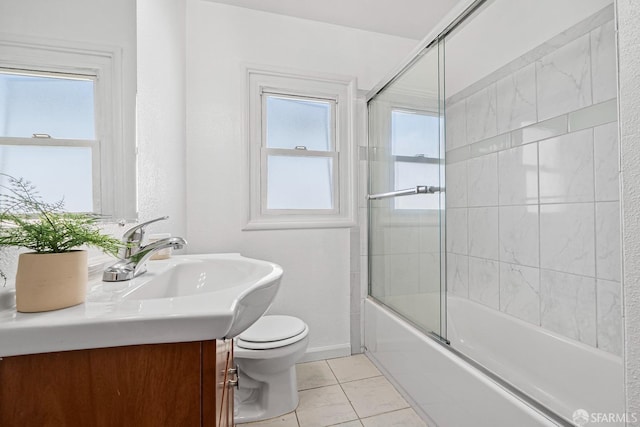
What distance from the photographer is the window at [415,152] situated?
1.54 meters

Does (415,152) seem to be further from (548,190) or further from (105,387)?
(105,387)

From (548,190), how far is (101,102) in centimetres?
201

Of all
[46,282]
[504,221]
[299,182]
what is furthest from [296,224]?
[46,282]

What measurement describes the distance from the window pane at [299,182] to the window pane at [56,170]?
1.34 m

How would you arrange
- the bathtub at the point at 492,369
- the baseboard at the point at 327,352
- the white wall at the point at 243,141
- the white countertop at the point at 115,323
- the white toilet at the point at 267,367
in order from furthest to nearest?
the baseboard at the point at 327,352 → the white wall at the point at 243,141 → the white toilet at the point at 267,367 → the bathtub at the point at 492,369 → the white countertop at the point at 115,323

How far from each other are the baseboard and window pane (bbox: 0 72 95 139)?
6.03ft

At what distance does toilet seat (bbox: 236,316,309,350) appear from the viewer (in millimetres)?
1423

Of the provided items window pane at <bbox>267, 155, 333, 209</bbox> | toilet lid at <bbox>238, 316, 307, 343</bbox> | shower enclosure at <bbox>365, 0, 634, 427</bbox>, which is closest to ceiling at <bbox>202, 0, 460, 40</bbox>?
shower enclosure at <bbox>365, 0, 634, 427</bbox>

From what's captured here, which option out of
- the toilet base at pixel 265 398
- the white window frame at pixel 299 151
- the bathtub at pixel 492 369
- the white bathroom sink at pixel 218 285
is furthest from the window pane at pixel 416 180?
the toilet base at pixel 265 398

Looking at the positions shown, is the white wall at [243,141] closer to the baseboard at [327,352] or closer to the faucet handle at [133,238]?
the baseboard at [327,352]

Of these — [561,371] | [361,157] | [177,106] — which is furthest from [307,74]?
[561,371]

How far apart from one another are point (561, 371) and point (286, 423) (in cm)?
138

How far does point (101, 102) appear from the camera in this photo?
815 mm

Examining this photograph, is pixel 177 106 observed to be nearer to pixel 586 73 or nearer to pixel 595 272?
pixel 586 73
